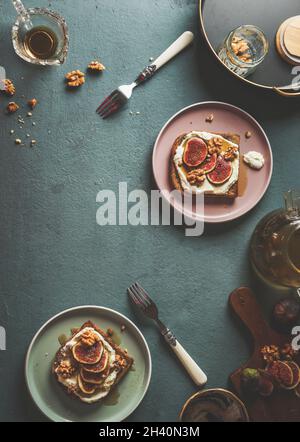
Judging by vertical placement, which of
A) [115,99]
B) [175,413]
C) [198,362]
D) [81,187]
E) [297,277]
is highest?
[115,99]

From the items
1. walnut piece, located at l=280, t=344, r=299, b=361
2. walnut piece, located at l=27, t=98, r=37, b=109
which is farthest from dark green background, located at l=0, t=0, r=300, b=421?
walnut piece, located at l=280, t=344, r=299, b=361

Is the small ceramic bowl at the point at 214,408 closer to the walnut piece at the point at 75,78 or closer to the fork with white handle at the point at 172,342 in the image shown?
the fork with white handle at the point at 172,342

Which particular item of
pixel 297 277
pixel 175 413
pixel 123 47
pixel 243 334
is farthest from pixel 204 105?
pixel 175 413

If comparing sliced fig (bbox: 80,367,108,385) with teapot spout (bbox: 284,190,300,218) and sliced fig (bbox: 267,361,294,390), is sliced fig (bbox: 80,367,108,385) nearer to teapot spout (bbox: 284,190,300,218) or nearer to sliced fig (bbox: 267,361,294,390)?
sliced fig (bbox: 267,361,294,390)

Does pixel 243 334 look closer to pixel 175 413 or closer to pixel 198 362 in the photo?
pixel 198 362

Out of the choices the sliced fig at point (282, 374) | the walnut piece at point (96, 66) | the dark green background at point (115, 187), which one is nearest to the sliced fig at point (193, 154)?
the dark green background at point (115, 187)

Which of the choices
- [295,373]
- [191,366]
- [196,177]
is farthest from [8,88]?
[295,373]
